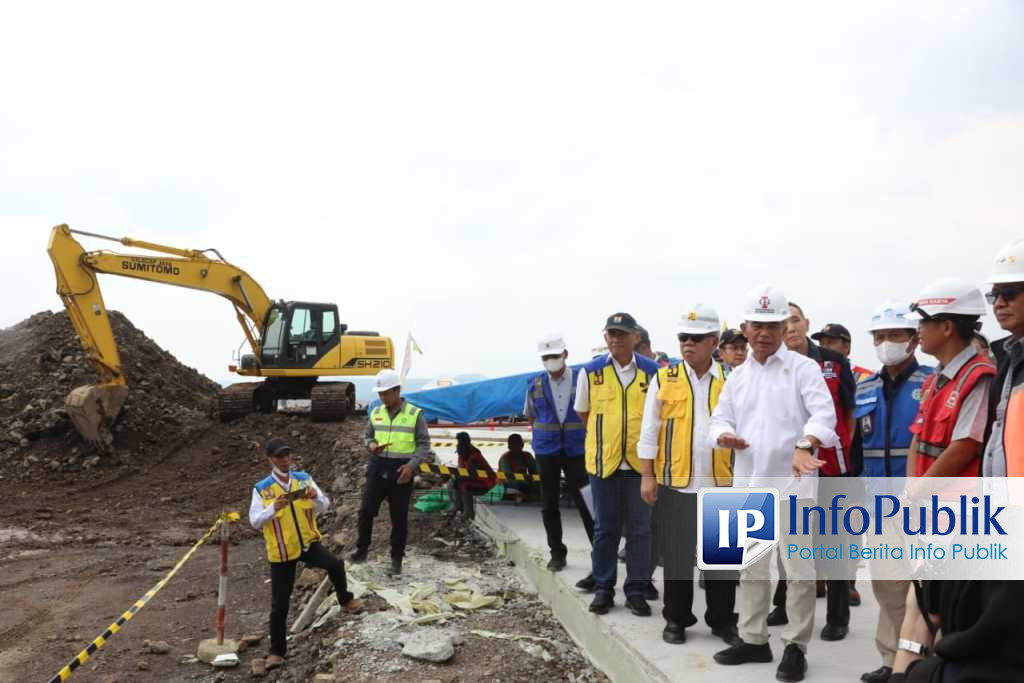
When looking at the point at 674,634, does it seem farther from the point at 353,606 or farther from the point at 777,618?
the point at 353,606

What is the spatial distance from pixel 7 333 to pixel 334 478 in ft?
51.1

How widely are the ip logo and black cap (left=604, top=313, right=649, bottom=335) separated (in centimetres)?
112

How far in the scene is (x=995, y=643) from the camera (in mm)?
1828

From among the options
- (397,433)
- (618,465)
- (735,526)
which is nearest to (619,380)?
(618,465)

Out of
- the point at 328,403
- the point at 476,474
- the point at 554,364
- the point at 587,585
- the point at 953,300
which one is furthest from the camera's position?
the point at 328,403

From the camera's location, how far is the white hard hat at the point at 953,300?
3078 mm

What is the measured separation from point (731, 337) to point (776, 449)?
2260mm

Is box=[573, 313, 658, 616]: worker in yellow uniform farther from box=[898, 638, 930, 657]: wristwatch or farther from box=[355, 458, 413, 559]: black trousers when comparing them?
box=[898, 638, 930, 657]: wristwatch

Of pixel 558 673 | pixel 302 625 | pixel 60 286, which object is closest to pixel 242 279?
pixel 60 286

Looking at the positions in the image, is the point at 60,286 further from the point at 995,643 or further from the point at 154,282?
the point at 995,643

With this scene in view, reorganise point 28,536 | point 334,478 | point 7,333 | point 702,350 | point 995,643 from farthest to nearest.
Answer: point 7,333, point 334,478, point 28,536, point 702,350, point 995,643

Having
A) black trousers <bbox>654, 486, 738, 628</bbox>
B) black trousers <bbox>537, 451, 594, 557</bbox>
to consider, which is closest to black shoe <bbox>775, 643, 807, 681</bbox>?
black trousers <bbox>654, 486, 738, 628</bbox>

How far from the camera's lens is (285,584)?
620cm

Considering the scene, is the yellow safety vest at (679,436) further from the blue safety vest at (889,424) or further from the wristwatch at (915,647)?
the wristwatch at (915,647)
